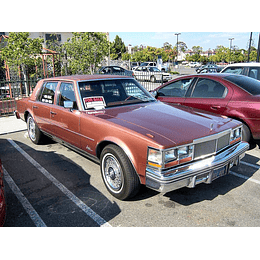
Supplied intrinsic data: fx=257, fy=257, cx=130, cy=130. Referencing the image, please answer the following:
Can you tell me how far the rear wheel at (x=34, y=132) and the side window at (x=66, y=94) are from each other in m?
1.34

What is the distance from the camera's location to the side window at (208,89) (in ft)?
18.2

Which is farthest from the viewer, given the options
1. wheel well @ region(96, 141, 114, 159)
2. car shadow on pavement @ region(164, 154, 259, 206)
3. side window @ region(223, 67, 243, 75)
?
side window @ region(223, 67, 243, 75)

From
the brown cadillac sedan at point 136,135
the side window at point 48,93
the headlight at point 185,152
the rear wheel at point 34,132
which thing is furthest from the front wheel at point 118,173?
the rear wheel at point 34,132

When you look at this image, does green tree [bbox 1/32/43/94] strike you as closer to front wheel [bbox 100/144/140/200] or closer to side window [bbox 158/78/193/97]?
side window [bbox 158/78/193/97]

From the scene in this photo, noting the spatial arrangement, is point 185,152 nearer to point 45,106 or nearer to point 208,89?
point 208,89

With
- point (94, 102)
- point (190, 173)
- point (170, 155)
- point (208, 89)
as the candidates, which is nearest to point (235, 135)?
point (190, 173)

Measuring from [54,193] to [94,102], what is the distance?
1.63m

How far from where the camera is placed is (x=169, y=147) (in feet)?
10.0

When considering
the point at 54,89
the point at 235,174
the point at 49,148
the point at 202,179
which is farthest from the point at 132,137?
the point at 49,148

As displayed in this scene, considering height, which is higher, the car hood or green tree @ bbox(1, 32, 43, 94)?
green tree @ bbox(1, 32, 43, 94)

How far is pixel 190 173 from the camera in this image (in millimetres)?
3189

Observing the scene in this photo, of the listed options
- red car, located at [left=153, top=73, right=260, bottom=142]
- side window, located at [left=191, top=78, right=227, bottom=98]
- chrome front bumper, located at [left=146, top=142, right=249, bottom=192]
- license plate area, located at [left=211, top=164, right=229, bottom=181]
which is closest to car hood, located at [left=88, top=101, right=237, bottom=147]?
chrome front bumper, located at [left=146, top=142, right=249, bottom=192]

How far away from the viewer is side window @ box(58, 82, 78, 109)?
466 centimetres

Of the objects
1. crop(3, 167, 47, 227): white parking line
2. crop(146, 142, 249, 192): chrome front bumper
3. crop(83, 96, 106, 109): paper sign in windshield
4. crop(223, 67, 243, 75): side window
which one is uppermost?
crop(223, 67, 243, 75): side window
